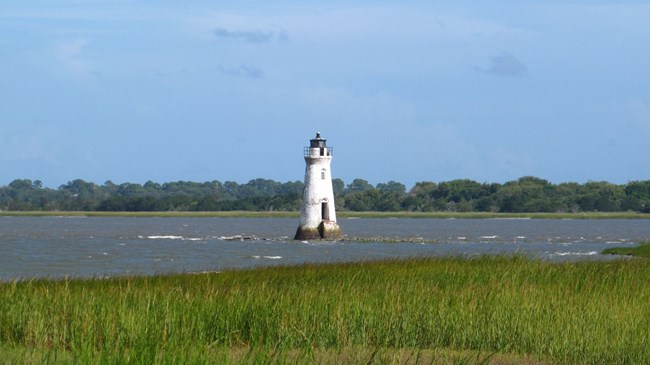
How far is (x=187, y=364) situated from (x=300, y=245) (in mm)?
55462

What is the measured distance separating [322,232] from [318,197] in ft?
8.24

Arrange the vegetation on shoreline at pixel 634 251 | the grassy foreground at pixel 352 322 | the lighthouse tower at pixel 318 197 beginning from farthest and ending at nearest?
the lighthouse tower at pixel 318 197 → the vegetation on shoreline at pixel 634 251 → the grassy foreground at pixel 352 322

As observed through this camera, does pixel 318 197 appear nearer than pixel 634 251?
No

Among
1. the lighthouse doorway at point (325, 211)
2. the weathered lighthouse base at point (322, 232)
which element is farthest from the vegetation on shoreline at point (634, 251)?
the lighthouse doorway at point (325, 211)

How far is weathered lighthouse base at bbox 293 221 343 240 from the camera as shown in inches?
2635

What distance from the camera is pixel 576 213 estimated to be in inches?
7756

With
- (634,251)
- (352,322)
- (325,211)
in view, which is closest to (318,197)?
(325,211)

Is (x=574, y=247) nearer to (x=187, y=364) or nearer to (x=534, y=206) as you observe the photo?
(x=187, y=364)

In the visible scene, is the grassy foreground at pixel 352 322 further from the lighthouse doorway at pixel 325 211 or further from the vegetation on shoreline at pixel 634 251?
the lighthouse doorway at pixel 325 211

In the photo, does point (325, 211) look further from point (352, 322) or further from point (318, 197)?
point (352, 322)

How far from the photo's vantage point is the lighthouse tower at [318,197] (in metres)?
Result: 64.9

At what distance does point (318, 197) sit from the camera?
65.8 m

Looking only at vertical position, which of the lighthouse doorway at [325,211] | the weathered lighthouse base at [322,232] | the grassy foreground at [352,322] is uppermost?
the lighthouse doorway at [325,211]

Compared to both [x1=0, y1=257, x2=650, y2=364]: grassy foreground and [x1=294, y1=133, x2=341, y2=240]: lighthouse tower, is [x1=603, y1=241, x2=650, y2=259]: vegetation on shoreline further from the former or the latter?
[x1=0, y1=257, x2=650, y2=364]: grassy foreground
